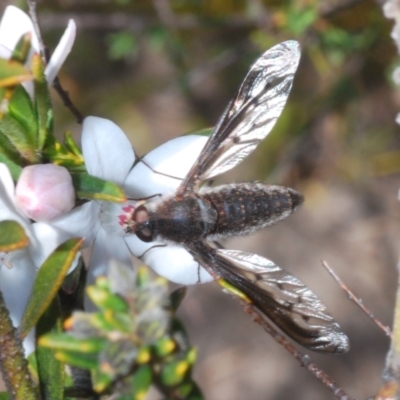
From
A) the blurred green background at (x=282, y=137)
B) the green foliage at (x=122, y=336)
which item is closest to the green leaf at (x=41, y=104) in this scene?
the green foliage at (x=122, y=336)

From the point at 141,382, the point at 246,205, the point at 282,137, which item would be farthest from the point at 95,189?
the point at 282,137

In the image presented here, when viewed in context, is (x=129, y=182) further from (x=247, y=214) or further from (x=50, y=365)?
(x=50, y=365)

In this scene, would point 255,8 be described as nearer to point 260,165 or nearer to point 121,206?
point 260,165

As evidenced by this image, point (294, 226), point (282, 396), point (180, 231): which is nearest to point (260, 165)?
point (294, 226)

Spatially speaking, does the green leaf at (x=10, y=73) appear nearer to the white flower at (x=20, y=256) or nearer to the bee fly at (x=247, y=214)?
the white flower at (x=20, y=256)

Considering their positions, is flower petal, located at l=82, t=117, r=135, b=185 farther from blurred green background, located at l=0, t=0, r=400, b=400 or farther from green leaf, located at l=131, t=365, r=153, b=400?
blurred green background, located at l=0, t=0, r=400, b=400

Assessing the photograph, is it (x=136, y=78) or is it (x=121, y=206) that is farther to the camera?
(x=136, y=78)

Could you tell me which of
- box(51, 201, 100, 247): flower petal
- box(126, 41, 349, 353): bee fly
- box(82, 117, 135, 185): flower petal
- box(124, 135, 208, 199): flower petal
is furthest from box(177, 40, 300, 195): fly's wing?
box(51, 201, 100, 247): flower petal
